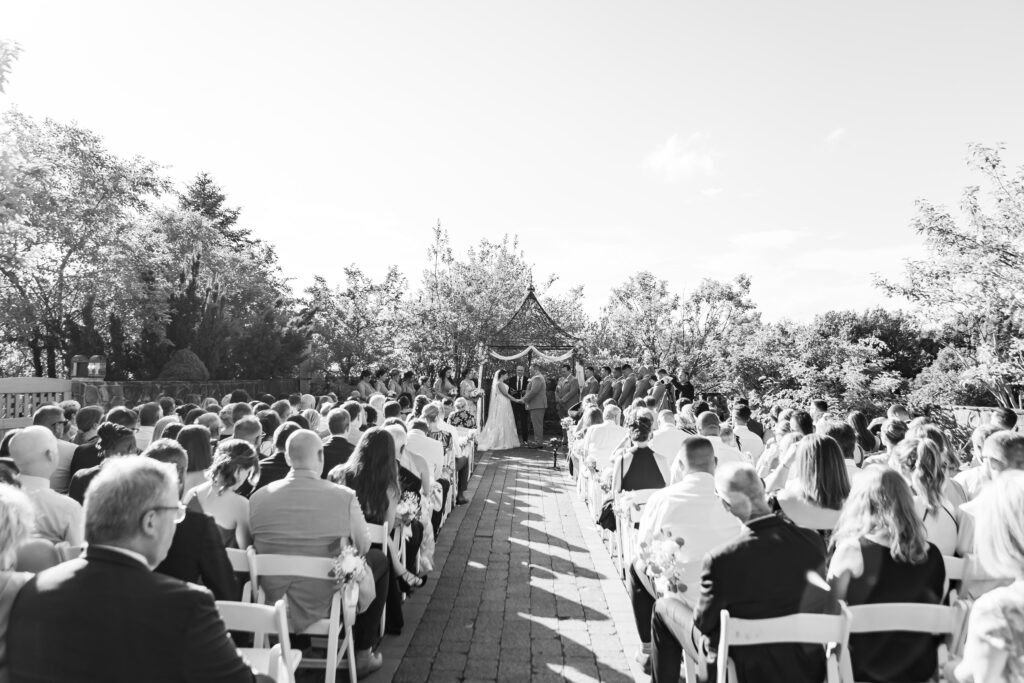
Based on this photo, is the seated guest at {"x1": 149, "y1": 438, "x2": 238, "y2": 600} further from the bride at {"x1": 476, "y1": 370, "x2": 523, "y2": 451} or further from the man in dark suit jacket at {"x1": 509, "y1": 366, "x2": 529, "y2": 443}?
the man in dark suit jacket at {"x1": 509, "y1": 366, "x2": 529, "y2": 443}

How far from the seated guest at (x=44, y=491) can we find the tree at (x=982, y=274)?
592 inches

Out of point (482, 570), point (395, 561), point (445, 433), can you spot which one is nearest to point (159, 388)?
point (445, 433)

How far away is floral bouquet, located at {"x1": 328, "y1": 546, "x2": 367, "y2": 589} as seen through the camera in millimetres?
3766

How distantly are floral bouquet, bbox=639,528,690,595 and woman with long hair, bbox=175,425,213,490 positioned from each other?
291 centimetres

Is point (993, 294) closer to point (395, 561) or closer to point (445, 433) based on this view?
point (445, 433)

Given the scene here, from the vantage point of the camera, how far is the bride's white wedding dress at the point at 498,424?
17703 mm

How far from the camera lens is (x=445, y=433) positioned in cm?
944

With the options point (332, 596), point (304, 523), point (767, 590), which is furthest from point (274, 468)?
point (767, 590)

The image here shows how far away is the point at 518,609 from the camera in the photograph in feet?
18.9

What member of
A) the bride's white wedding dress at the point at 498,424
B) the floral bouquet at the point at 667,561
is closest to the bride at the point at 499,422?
the bride's white wedding dress at the point at 498,424

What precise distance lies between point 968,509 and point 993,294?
38.5ft

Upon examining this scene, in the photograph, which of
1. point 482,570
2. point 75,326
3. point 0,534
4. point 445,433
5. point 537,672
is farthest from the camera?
point 75,326

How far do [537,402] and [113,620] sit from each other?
16.0 m

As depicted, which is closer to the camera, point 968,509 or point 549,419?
point 968,509
